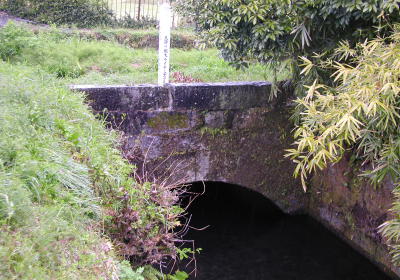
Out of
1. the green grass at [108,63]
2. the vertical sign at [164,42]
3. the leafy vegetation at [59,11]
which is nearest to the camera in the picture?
the vertical sign at [164,42]

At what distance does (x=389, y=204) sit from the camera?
539 centimetres

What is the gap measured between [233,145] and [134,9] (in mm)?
6892

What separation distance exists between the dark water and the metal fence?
582cm

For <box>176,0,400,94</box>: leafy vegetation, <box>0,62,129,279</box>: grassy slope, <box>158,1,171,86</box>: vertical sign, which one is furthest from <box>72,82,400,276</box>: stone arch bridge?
<box>0,62,129,279</box>: grassy slope

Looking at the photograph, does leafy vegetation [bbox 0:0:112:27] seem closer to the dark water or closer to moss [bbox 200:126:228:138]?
the dark water

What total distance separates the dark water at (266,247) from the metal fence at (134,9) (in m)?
5.82

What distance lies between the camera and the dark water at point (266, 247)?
18.7 ft

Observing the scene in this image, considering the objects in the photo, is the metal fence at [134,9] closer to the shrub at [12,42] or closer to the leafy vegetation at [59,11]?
the leafy vegetation at [59,11]

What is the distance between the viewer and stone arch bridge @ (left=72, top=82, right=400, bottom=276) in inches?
214

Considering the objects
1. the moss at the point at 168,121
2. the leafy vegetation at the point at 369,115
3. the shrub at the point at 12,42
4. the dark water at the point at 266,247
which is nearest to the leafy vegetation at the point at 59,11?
the shrub at the point at 12,42

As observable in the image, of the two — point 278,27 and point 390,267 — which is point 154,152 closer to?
point 278,27

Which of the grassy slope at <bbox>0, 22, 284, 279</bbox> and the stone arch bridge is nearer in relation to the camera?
the grassy slope at <bbox>0, 22, 284, 279</bbox>

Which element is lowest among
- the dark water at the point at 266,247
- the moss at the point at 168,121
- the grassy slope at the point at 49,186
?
the dark water at the point at 266,247

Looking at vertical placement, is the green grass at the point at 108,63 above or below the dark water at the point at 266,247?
above
